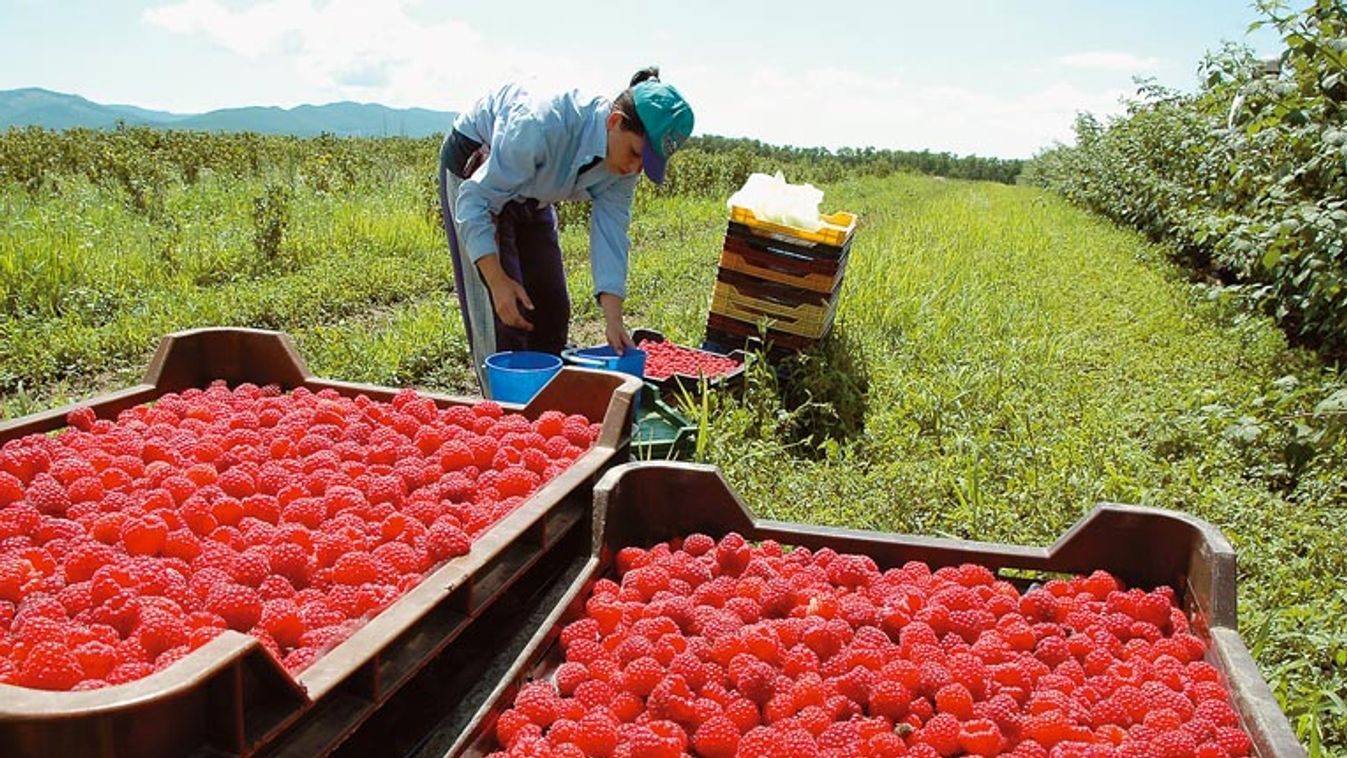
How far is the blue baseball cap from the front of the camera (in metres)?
3.23

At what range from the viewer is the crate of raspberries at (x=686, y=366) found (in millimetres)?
4191

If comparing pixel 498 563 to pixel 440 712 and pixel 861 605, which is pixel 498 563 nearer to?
pixel 440 712

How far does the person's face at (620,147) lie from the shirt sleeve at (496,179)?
9.1 inches

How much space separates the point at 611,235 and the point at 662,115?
666 mm

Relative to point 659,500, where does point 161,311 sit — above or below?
below

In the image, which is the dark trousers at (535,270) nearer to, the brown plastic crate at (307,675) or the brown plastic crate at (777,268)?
the brown plastic crate at (777,268)

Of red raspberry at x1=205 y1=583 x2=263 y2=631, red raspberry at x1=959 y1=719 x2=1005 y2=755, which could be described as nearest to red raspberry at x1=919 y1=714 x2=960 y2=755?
red raspberry at x1=959 y1=719 x2=1005 y2=755

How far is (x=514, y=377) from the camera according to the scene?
316 cm

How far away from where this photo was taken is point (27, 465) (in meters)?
2.15

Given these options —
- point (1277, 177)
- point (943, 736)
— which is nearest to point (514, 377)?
point (943, 736)

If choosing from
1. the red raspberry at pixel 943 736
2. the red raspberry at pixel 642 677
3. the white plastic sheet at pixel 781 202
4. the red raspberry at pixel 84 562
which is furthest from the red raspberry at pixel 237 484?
the white plastic sheet at pixel 781 202

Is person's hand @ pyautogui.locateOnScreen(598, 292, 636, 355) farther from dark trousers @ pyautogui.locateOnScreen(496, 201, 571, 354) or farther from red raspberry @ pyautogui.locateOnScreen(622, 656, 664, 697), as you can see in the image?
red raspberry @ pyautogui.locateOnScreen(622, 656, 664, 697)

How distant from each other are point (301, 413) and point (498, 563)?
95 cm

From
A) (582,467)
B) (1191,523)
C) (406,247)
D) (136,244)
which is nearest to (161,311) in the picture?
(136,244)
